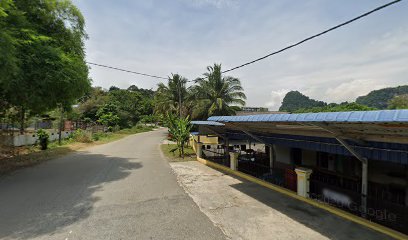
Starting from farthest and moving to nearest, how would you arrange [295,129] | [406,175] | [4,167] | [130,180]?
[4,167] < [130,180] < [295,129] < [406,175]

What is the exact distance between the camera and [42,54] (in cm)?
1138

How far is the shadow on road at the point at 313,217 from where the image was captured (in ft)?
20.5

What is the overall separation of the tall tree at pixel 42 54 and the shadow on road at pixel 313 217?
9.80m

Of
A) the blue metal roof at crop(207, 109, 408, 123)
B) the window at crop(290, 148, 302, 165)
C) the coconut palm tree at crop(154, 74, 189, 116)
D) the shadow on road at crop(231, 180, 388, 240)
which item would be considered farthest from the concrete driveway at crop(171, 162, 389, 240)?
the coconut palm tree at crop(154, 74, 189, 116)

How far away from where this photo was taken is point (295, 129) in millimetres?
9258

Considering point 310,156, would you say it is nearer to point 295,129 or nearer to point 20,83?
point 295,129

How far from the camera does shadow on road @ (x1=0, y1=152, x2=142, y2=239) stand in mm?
6754

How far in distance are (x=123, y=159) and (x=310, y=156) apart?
12.2 m

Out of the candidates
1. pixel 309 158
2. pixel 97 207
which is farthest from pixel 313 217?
pixel 97 207

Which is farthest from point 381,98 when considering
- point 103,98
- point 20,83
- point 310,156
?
point 20,83

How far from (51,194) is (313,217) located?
9122mm

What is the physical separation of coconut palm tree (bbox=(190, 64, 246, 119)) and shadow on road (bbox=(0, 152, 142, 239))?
15981 mm

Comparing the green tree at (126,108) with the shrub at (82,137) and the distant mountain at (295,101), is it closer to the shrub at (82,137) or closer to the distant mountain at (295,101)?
the shrub at (82,137)

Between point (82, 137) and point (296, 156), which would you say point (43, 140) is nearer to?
point (82, 137)
